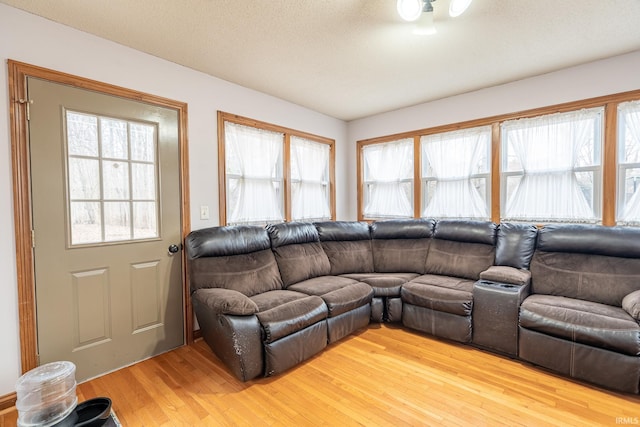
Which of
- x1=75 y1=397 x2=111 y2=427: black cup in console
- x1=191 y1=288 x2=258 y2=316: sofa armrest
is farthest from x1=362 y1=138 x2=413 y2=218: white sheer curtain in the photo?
x1=75 y1=397 x2=111 y2=427: black cup in console

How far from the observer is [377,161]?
14.5 feet

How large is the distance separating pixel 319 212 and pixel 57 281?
2905mm

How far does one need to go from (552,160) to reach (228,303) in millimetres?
3402

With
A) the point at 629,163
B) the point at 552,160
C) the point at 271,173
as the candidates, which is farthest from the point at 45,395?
the point at 629,163

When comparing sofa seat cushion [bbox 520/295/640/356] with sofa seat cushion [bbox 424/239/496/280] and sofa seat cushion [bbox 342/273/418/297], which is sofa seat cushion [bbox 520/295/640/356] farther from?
sofa seat cushion [bbox 342/273/418/297]

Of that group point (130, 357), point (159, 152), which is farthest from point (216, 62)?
point (130, 357)

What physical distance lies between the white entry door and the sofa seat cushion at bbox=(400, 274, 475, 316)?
7.35ft

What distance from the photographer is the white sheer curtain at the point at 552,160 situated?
2873mm

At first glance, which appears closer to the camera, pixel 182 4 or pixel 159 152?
pixel 182 4

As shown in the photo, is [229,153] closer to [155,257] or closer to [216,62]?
[216,62]

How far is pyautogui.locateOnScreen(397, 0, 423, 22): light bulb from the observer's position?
1798mm

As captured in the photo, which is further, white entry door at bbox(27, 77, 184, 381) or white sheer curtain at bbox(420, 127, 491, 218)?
white sheer curtain at bbox(420, 127, 491, 218)

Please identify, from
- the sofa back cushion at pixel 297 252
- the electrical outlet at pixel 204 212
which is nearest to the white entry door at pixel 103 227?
the electrical outlet at pixel 204 212

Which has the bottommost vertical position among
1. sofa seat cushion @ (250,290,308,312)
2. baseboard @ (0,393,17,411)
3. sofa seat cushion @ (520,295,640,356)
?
baseboard @ (0,393,17,411)
